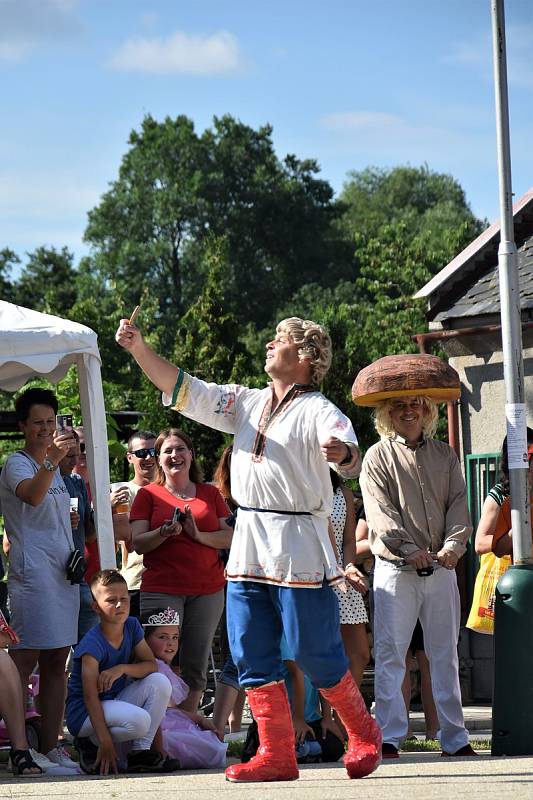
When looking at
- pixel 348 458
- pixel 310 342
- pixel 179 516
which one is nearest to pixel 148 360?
pixel 310 342

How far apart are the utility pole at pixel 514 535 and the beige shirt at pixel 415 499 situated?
1.00 ft

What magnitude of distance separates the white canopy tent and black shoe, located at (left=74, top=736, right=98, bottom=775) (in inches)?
40.8

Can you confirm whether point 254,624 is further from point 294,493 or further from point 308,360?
point 308,360

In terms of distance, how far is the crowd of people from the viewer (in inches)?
244

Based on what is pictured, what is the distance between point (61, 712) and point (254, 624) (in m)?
1.91

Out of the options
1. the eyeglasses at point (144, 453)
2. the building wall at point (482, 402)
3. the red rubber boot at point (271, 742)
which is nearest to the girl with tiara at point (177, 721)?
the red rubber boot at point (271, 742)

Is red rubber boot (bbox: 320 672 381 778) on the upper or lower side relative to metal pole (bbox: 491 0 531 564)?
lower

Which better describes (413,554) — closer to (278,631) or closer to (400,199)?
(278,631)

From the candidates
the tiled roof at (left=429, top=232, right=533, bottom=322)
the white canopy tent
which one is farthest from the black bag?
the tiled roof at (left=429, top=232, right=533, bottom=322)

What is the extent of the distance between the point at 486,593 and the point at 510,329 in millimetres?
1890

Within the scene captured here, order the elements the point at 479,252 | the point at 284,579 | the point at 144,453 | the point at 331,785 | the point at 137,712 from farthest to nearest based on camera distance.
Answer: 1. the point at 479,252
2. the point at 144,453
3. the point at 137,712
4. the point at 284,579
5. the point at 331,785

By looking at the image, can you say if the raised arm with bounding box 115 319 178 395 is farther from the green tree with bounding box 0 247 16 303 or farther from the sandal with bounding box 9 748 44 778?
the green tree with bounding box 0 247 16 303

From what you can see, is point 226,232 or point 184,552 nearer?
point 184,552

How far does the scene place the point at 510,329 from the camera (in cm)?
755
